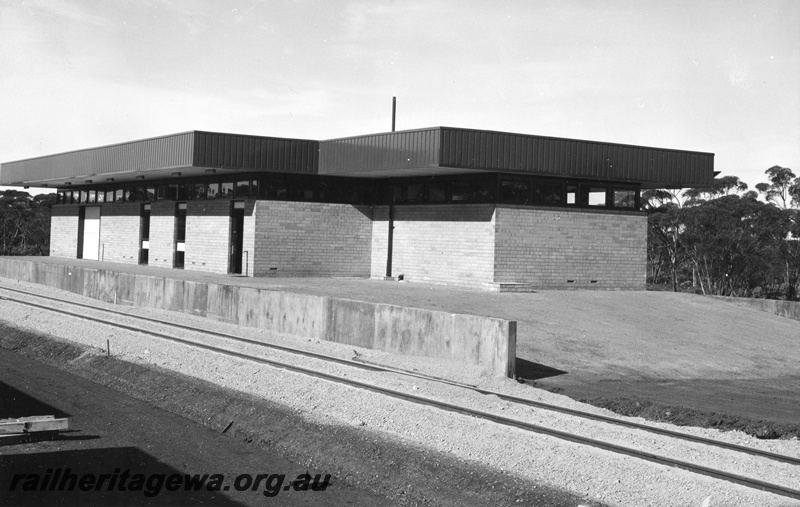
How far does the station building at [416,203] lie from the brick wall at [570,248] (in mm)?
46

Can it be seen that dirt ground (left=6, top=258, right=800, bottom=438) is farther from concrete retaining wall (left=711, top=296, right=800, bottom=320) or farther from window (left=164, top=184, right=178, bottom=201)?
window (left=164, top=184, right=178, bottom=201)

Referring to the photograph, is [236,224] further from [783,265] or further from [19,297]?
[783,265]

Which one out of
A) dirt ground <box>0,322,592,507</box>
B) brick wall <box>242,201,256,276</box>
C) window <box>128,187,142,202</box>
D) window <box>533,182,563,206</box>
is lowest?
dirt ground <box>0,322,592,507</box>

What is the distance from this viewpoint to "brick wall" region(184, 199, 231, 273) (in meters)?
35.4

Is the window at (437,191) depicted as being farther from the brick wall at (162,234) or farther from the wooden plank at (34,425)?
the wooden plank at (34,425)

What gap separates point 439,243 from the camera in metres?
31.1

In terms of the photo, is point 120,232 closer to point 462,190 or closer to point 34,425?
point 462,190

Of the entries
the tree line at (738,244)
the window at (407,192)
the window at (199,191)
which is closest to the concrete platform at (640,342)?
the window at (407,192)

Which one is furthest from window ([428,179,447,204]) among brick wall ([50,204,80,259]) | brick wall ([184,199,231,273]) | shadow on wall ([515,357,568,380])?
brick wall ([50,204,80,259])

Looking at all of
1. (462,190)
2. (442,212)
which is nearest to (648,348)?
(462,190)

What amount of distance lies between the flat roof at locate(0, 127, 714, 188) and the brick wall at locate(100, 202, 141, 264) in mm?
5693

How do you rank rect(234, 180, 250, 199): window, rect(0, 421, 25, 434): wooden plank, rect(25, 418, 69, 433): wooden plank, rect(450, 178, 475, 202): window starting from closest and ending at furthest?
1. rect(0, 421, 25, 434): wooden plank
2. rect(25, 418, 69, 433): wooden plank
3. rect(450, 178, 475, 202): window
4. rect(234, 180, 250, 199): window

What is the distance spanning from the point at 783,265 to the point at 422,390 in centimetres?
4584

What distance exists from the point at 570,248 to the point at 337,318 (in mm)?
13269
